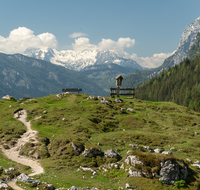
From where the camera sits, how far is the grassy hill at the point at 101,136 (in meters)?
21.6

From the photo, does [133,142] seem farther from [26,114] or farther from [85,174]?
[26,114]

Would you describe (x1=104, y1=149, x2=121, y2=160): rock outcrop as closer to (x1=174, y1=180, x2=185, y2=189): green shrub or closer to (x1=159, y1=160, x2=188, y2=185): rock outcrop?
(x1=159, y1=160, x2=188, y2=185): rock outcrop

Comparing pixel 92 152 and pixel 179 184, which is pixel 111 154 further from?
pixel 179 184

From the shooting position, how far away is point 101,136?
36094mm

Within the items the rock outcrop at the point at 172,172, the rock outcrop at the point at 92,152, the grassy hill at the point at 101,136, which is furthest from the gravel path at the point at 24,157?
the rock outcrop at the point at 172,172

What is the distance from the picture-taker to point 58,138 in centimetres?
3316

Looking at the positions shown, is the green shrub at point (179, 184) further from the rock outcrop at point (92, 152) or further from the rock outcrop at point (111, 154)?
the rock outcrop at point (92, 152)

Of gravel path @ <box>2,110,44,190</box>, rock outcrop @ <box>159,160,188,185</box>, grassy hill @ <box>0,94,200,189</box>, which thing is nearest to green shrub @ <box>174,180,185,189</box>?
rock outcrop @ <box>159,160,188,185</box>

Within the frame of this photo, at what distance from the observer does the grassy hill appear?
21.6m

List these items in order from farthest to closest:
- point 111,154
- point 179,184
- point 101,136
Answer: point 101,136 → point 111,154 → point 179,184

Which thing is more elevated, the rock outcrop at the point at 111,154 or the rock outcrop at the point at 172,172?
the rock outcrop at the point at 172,172

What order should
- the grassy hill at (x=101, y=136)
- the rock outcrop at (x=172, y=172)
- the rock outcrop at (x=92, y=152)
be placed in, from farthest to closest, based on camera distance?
the rock outcrop at (x=92, y=152) → the grassy hill at (x=101, y=136) → the rock outcrop at (x=172, y=172)

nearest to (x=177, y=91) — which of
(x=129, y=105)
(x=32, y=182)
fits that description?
(x=129, y=105)

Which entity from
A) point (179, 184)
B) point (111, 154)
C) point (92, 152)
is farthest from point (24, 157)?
point (179, 184)
